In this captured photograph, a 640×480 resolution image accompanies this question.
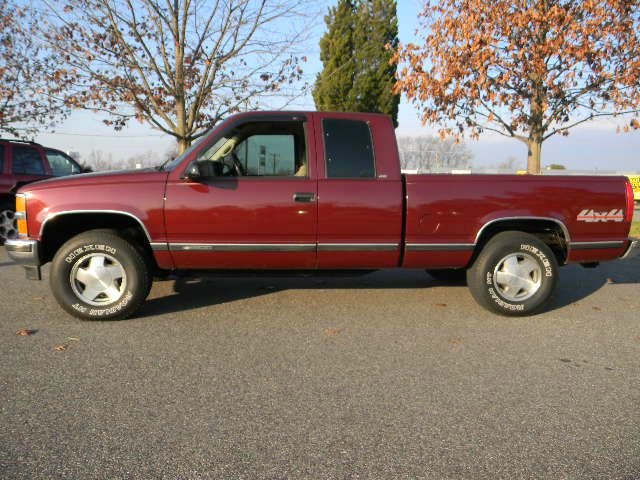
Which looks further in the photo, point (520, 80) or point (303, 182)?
point (520, 80)

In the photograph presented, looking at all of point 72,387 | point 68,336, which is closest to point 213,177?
point 68,336

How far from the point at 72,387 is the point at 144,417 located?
0.71m

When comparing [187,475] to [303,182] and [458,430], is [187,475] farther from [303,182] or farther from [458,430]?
[303,182]

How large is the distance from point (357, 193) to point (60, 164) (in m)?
7.77

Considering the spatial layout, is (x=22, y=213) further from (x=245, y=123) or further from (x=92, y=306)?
(x=245, y=123)

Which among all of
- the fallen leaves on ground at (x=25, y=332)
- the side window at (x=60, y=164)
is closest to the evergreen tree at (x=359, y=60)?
the side window at (x=60, y=164)

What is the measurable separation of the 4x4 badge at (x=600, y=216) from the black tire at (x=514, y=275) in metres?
0.46

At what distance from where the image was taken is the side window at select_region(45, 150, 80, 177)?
30.9ft

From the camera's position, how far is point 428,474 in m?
2.20

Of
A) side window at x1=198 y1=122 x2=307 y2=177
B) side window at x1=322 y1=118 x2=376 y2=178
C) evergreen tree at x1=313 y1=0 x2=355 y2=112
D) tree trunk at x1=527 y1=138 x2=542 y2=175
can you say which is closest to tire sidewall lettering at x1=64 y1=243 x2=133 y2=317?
side window at x1=198 y1=122 x2=307 y2=177

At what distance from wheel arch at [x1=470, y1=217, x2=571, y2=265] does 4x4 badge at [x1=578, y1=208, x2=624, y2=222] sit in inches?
8.4

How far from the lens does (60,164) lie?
31.7ft

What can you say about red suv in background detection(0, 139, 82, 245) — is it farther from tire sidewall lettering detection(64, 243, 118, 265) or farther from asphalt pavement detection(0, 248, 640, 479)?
tire sidewall lettering detection(64, 243, 118, 265)

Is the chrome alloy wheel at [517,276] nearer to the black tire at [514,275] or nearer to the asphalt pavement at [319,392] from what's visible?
the black tire at [514,275]
